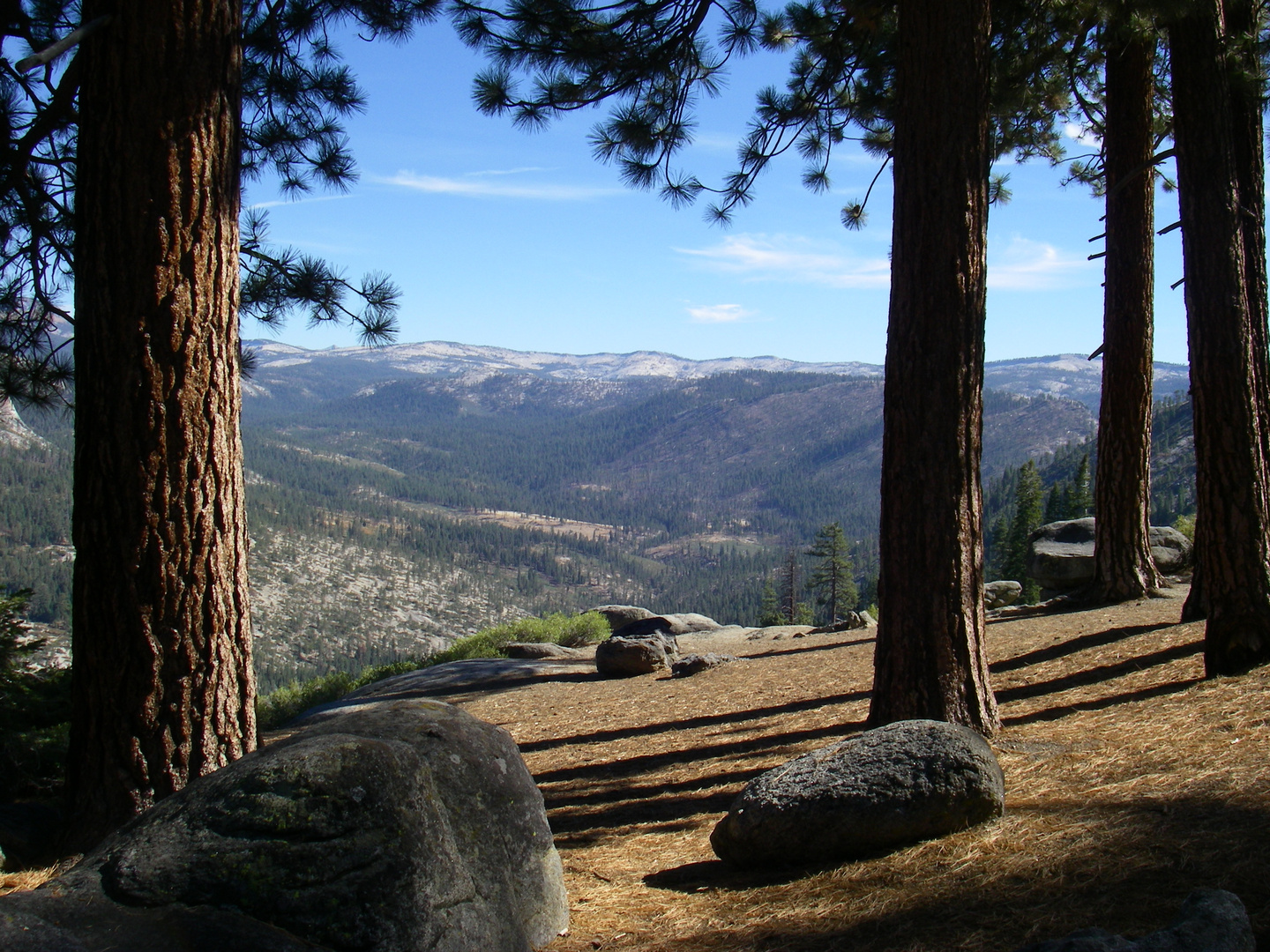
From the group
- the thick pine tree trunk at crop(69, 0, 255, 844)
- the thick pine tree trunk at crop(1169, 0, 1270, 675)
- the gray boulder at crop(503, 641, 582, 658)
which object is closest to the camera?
the thick pine tree trunk at crop(69, 0, 255, 844)

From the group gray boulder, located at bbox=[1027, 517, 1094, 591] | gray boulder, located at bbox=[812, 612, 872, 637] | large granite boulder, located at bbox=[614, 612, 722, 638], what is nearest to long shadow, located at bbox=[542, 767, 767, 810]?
large granite boulder, located at bbox=[614, 612, 722, 638]

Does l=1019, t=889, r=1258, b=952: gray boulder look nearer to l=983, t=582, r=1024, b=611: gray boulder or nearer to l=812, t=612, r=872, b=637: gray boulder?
l=812, t=612, r=872, b=637: gray boulder

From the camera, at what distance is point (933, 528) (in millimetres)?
4535

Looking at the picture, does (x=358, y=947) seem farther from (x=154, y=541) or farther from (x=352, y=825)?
(x=154, y=541)

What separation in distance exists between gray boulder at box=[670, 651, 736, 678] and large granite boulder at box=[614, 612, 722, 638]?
112 inches

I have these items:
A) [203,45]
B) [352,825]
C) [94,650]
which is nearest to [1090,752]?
[352,825]

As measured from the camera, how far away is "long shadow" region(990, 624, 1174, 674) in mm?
6855

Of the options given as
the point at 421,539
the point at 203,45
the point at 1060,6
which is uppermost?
the point at 1060,6

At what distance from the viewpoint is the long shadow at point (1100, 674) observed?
5.88 m

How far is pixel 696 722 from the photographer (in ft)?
22.5

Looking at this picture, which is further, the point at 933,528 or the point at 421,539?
the point at 421,539

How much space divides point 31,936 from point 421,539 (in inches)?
6863

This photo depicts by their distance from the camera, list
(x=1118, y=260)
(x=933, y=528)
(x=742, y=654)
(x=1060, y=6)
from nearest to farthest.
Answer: (x=933, y=528) → (x=1060, y=6) → (x=1118, y=260) → (x=742, y=654)

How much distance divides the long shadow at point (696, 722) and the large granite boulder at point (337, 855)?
12.5 feet
